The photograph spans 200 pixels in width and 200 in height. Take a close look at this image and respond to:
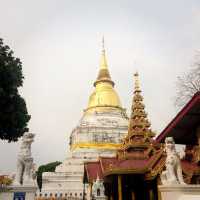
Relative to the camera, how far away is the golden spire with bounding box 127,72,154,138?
27.1m

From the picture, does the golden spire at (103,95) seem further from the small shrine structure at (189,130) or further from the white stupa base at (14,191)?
the white stupa base at (14,191)

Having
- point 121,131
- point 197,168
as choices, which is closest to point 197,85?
point 197,168

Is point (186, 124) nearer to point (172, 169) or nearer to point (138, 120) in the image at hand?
point (172, 169)

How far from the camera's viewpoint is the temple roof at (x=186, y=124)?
Answer: 1135cm

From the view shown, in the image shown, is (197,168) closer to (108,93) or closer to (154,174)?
(154,174)

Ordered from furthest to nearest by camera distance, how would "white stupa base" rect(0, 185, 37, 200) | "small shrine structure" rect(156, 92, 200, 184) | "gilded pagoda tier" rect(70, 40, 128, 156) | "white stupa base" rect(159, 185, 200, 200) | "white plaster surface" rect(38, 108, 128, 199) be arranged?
"gilded pagoda tier" rect(70, 40, 128, 156), "white plaster surface" rect(38, 108, 128, 199), "small shrine structure" rect(156, 92, 200, 184), "white stupa base" rect(0, 185, 37, 200), "white stupa base" rect(159, 185, 200, 200)

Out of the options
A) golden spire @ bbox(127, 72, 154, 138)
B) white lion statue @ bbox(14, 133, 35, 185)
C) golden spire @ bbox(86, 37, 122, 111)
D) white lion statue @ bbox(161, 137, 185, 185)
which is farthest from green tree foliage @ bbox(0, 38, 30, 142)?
golden spire @ bbox(86, 37, 122, 111)

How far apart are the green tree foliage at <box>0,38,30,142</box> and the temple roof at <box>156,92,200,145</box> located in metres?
6.26

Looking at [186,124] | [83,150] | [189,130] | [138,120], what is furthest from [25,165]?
[83,150]

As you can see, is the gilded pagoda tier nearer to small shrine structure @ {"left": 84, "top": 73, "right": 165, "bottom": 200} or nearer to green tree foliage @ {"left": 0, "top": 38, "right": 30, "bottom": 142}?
small shrine structure @ {"left": 84, "top": 73, "right": 165, "bottom": 200}

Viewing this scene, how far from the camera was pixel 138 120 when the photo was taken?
2823cm

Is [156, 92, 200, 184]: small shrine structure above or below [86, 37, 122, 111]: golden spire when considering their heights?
below

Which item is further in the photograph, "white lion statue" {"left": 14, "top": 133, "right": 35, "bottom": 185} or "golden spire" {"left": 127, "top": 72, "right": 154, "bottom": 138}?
"golden spire" {"left": 127, "top": 72, "right": 154, "bottom": 138}

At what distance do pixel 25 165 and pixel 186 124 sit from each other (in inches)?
247
